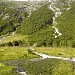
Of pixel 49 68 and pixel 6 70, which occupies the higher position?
pixel 6 70

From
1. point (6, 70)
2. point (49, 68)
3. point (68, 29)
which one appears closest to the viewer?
point (6, 70)

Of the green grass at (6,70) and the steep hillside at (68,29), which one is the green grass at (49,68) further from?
the steep hillside at (68,29)

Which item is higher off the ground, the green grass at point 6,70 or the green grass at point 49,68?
the green grass at point 6,70

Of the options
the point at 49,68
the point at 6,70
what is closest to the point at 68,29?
the point at 49,68

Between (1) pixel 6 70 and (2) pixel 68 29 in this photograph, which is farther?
(2) pixel 68 29

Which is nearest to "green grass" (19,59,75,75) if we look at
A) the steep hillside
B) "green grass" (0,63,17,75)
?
"green grass" (0,63,17,75)

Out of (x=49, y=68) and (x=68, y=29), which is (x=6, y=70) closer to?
(x=49, y=68)

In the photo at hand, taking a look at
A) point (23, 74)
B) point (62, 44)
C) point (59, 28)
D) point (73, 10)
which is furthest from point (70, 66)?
point (73, 10)

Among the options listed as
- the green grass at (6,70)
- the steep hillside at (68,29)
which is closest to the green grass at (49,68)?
the green grass at (6,70)

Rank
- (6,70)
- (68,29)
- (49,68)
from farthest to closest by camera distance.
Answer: (68,29) < (49,68) < (6,70)

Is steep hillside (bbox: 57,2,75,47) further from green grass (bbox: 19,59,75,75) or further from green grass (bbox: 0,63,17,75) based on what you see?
green grass (bbox: 0,63,17,75)

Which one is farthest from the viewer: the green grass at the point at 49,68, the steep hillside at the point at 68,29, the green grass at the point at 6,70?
the steep hillside at the point at 68,29
